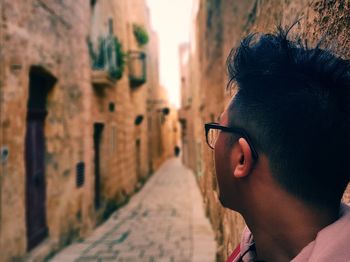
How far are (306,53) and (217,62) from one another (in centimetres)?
485

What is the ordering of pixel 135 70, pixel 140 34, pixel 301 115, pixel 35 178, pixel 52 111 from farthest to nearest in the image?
1. pixel 140 34
2. pixel 135 70
3. pixel 52 111
4. pixel 35 178
5. pixel 301 115

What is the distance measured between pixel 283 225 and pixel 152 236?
603 cm

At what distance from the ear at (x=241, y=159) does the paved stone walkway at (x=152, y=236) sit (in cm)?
452

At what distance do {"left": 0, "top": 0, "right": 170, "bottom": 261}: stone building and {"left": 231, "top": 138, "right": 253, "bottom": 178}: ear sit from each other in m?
3.57

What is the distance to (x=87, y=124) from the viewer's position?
706cm

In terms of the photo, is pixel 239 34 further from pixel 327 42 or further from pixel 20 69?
pixel 20 69

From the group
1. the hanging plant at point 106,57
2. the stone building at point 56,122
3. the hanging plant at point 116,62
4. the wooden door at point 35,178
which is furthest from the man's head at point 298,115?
the hanging plant at point 116,62

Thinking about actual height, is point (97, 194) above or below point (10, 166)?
below

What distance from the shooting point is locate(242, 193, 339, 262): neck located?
0.87m

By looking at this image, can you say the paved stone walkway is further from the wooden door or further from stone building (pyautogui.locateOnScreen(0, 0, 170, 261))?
the wooden door

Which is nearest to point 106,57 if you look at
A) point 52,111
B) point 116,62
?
point 116,62

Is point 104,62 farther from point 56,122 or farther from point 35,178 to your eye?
point 35,178

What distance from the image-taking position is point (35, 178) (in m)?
5.13

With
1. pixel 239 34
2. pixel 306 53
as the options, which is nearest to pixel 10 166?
Result: pixel 239 34
